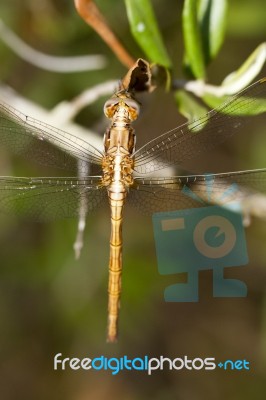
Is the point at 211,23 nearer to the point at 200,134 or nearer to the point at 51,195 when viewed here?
the point at 200,134

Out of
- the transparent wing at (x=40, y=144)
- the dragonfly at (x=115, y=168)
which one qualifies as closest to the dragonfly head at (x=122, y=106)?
the dragonfly at (x=115, y=168)

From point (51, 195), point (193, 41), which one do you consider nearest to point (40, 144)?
point (51, 195)

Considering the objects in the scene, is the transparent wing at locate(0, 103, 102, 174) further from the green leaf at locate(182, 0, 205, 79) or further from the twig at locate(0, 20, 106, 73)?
the twig at locate(0, 20, 106, 73)

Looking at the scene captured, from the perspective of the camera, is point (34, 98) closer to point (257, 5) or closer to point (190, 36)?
point (257, 5)

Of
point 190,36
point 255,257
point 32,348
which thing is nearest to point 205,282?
point 255,257

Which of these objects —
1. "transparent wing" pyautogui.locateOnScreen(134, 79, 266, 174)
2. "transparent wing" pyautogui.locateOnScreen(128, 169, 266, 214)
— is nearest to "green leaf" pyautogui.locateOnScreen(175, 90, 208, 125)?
"transparent wing" pyautogui.locateOnScreen(134, 79, 266, 174)

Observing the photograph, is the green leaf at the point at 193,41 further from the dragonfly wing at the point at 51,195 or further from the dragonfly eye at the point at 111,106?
the dragonfly wing at the point at 51,195
